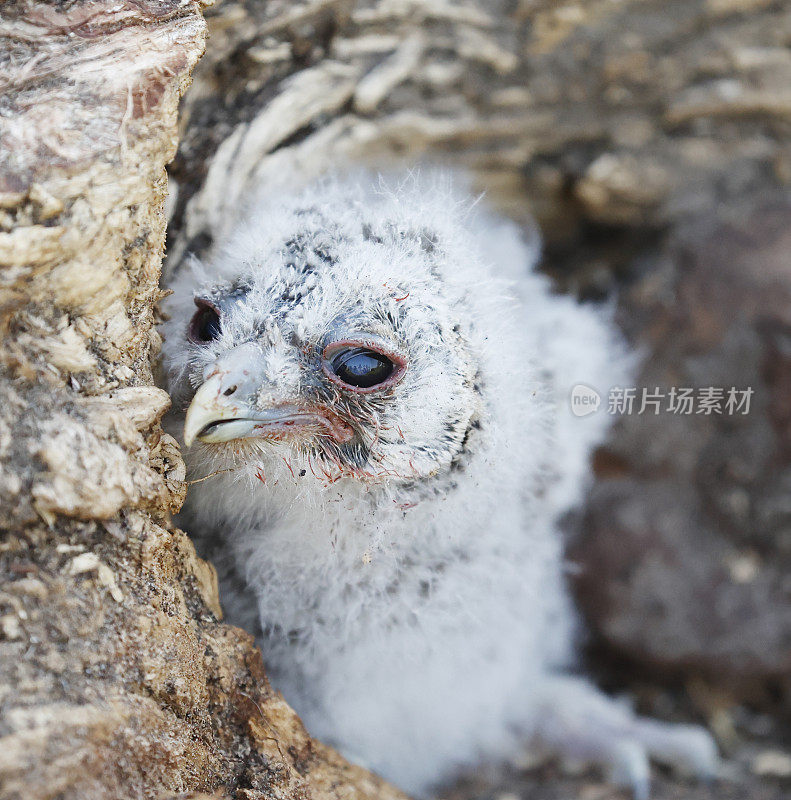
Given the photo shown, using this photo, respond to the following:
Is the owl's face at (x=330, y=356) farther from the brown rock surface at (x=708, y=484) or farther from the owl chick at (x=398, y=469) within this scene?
the brown rock surface at (x=708, y=484)

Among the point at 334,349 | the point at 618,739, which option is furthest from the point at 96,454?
the point at 618,739

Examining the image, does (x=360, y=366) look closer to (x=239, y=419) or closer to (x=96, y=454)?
(x=239, y=419)

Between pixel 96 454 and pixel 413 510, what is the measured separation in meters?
0.81

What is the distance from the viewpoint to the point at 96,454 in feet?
3.78

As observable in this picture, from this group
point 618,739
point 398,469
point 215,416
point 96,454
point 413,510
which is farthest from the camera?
point 618,739

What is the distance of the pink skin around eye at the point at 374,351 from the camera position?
1480 millimetres

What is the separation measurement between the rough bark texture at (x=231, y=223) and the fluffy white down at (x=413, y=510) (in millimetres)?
244

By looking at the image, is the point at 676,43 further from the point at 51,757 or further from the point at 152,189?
the point at 51,757

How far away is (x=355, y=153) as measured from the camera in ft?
7.48

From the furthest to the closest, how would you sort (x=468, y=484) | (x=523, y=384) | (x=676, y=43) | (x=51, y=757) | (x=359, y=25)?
(x=676, y=43) → (x=359, y=25) → (x=523, y=384) → (x=468, y=484) → (x=51, y=757)

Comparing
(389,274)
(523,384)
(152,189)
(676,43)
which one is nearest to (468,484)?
(523,384)

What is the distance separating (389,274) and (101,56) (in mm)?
666

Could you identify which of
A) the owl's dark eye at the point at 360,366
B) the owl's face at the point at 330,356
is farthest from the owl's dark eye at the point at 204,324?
the owl's dark eye at the point at 360,366

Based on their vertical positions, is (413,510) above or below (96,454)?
below
